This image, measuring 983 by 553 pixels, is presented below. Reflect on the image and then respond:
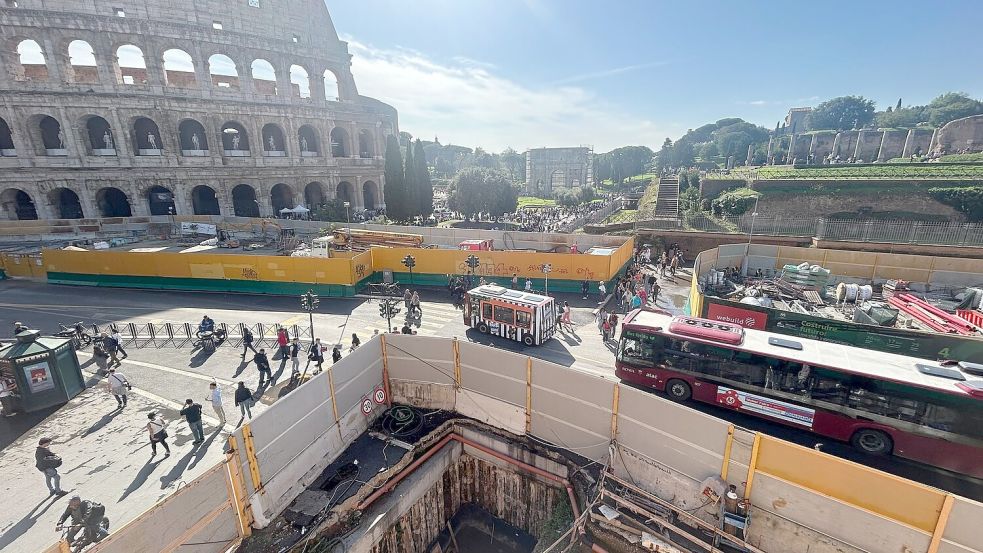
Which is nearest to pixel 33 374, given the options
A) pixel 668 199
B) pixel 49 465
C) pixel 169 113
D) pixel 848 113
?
pixel 49 465

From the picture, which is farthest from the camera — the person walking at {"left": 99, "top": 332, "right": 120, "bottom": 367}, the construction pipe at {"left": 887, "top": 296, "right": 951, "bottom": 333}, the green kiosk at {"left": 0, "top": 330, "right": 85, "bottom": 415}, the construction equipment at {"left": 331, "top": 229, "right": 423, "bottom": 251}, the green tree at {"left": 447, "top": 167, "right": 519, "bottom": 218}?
the green tree at {"left": 447, "top": 167, "right": 519, "bottom": 218}

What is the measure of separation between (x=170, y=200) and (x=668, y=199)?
193 ft

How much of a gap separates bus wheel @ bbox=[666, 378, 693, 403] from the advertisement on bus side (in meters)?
0.84

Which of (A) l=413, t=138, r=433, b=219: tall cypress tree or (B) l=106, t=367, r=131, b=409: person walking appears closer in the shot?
(B) l=106, t=367, r=131, b=409: person walking

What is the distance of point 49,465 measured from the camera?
9.21m

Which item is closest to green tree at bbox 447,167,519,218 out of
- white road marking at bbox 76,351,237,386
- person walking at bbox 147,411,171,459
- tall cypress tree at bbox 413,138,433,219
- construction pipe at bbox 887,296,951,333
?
tall cypress tree at bbox 413,138,433,219

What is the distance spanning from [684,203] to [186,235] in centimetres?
5309

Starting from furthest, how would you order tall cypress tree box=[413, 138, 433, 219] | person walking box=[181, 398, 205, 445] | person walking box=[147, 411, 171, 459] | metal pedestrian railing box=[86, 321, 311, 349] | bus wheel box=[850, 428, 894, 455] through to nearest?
tall cypress tree box=[413, 138, 433, 219] → metal pedestrian railing box=[86, 321, 311, 349] → person walking box=[181, 398, 205, 445] → person walking box=[147, 411, 171, 459] → bus wheel box=[850, 428, 894, 455]

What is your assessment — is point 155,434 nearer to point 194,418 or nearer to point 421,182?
point 194,418

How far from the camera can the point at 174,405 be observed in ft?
43.4

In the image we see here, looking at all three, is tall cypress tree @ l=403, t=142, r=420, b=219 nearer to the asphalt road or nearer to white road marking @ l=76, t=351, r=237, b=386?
the asphalt road

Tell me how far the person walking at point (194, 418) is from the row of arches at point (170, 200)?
44.1m

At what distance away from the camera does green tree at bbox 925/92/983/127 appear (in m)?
88.6

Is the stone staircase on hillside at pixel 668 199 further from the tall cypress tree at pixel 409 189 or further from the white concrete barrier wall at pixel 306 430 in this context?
the white concrete barrier wall at pixel 306 430
